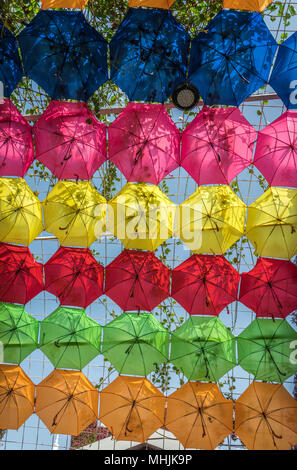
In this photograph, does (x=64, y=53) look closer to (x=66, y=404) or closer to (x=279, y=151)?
(x=279, y=151)

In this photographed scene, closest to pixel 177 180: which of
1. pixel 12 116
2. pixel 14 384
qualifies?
pixel 12 116

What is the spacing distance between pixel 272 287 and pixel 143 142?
336 cm

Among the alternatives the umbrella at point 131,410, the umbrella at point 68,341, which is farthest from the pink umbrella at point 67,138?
the umbrella at point 131,410

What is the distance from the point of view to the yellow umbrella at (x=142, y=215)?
6.75m

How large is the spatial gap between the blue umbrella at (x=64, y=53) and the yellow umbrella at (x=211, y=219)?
251 centimetres

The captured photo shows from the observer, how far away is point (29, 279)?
24.5ft

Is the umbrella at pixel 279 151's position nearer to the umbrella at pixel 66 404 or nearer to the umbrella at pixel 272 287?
the umbrella at pixel 272 287

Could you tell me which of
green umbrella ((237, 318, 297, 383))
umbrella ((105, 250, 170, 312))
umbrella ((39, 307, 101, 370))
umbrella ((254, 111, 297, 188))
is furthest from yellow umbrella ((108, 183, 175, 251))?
green umbrella ((237, 318, 297, 383))

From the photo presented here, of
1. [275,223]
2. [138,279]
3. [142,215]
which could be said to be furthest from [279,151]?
[138,279]

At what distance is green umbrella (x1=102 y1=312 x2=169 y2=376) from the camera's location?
7.24 m

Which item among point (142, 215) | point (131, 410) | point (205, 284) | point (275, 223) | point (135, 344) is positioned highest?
point (142, 215)

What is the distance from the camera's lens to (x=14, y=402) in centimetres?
Answer: 734

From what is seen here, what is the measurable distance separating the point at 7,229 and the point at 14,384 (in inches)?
113

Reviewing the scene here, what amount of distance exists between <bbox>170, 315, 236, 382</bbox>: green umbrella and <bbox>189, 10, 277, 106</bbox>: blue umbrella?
390 cm
